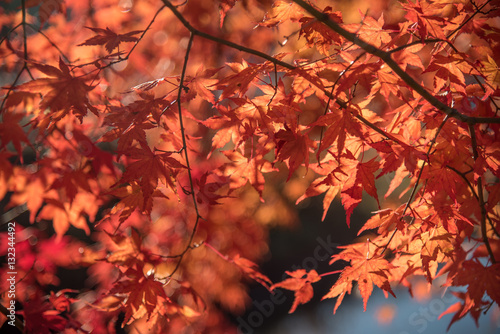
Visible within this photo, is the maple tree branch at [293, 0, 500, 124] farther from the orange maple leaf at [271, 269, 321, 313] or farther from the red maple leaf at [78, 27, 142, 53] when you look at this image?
the orange maple leaf at [271, 269, 321, 313]

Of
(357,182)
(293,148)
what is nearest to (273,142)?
(293,148)

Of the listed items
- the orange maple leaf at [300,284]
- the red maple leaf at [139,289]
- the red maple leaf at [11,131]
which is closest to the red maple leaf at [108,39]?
the red maple leaf at [11,131]

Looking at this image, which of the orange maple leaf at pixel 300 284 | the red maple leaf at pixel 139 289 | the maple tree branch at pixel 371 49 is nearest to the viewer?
the maple tree branch at pixel 371 49

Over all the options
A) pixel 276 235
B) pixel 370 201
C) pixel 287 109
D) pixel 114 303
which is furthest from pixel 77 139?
pixel 370 201

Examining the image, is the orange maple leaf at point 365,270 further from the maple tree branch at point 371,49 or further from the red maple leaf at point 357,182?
the maple tree branch at point 371,49

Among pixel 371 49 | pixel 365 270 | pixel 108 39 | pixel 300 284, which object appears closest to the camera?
pixel 371 49

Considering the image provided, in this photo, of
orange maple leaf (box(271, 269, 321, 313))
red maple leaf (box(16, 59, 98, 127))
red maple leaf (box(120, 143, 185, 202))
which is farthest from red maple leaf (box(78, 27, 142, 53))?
orange maple leaf (box(271, 269, 321, 313))

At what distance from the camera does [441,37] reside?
1.13 meters

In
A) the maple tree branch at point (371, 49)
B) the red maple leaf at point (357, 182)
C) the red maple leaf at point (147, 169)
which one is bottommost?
the red maple leaf at point (147, 169)

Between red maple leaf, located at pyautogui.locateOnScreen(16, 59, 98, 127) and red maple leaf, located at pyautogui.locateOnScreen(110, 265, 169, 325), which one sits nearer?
red maple leaf, located at pyautogui.locateOnScreen(16, 59, 98, 127)

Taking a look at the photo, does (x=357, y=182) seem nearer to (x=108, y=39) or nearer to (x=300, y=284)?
(x=300, y=284)

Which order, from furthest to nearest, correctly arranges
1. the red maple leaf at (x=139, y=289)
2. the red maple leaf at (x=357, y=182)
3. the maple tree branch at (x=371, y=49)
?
1. the red maple leaf at (x=139, y=289)
2. the red maple leaf at (x=357, y=182)
3. the maple tree branch at (x=371, y=49)

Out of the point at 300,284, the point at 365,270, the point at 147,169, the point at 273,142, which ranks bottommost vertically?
the point at 300,284

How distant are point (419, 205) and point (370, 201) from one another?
416cm
